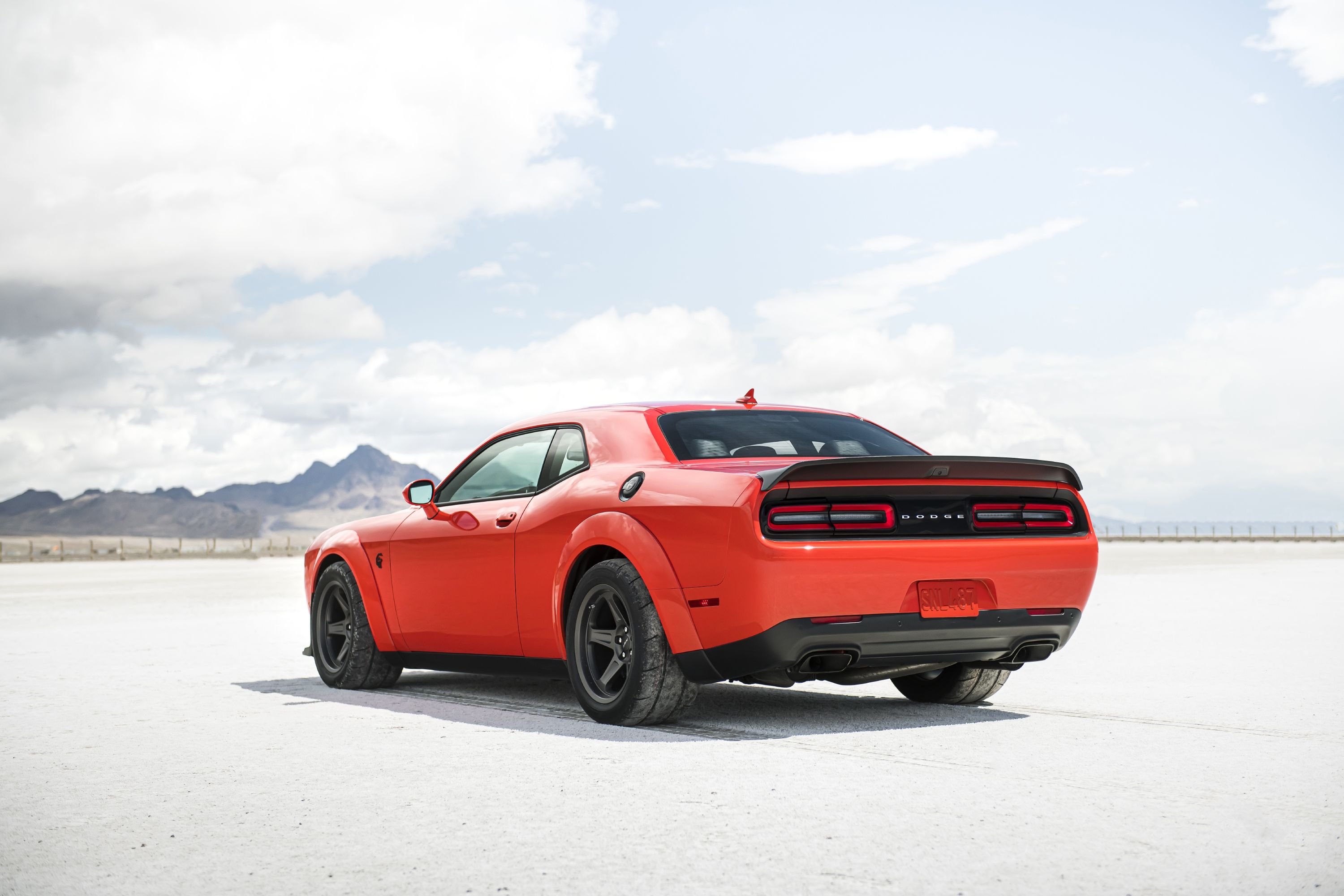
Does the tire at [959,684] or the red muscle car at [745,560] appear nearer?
the red muscle car at [745,560]

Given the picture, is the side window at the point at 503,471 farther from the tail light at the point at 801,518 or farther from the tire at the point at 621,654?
the tail light at the point at 801,518

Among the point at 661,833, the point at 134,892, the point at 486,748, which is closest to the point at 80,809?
the point at 134,892

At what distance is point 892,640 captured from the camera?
19.5 ft

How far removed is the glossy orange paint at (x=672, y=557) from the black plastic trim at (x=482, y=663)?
0.05 metres

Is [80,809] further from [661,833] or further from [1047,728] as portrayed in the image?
[1047,728]

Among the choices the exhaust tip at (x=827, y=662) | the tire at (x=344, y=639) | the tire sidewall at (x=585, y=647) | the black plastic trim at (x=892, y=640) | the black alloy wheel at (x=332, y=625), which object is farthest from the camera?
the black alloy wheel at (x=332, y=625)

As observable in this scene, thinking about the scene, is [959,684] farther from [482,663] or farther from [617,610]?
[482,663]

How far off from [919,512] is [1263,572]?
2410cm

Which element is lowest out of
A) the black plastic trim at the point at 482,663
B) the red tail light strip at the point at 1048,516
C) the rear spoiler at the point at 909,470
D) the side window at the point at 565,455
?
the black plastic trim at the point at 482,663

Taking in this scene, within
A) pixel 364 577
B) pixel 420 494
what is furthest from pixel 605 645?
pixel 364 577

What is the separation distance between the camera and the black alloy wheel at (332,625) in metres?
8.69

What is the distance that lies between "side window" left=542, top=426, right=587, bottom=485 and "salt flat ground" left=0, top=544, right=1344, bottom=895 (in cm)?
122

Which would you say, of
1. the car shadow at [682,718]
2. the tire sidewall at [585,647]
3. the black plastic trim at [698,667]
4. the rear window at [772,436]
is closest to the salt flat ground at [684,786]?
the car shadow at [682,718]

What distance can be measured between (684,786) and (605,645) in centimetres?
160
